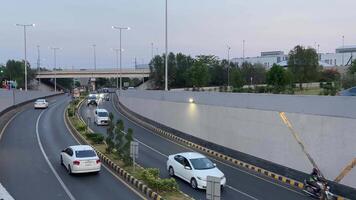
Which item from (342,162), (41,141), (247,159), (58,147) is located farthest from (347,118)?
(41,141)

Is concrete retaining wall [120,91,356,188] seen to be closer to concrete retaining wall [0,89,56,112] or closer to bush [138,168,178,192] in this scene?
bush [138,168,178,192]

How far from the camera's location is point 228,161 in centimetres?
2661

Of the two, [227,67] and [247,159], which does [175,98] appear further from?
[227,67]

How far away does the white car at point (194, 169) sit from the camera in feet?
63.1

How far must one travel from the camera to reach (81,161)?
68.0 ft

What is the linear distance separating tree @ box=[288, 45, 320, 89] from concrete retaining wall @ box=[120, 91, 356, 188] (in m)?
36.8

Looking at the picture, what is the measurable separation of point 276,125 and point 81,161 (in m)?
10.5

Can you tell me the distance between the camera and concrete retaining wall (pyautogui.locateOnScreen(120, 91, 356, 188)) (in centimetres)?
1927

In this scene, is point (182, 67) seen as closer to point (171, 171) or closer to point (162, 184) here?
point (171, 171)

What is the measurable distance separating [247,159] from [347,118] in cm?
783

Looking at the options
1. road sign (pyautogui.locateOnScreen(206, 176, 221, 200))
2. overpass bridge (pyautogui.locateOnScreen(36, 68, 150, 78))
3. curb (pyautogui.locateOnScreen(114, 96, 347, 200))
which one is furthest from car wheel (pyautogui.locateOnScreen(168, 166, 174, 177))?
overpass bridge (pyautogui.locateOnScreen(36, 68, 150, 78))

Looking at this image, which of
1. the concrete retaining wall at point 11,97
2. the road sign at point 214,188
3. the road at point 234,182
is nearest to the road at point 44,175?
the road at point 234,182

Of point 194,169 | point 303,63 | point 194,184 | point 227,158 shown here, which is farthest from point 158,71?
point 194,184

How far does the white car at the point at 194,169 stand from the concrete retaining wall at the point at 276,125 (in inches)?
180
